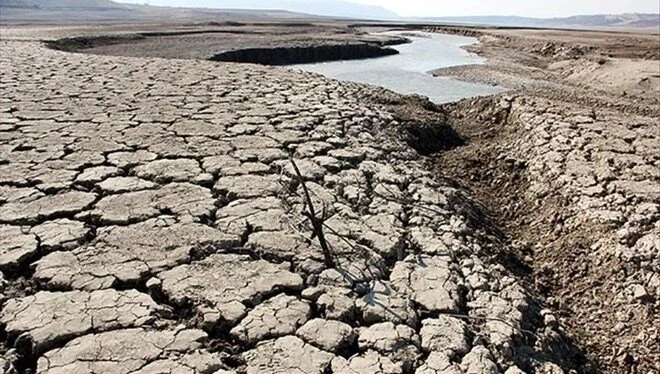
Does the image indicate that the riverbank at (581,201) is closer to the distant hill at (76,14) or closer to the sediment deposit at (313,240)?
the sediment deposit at (313,240)

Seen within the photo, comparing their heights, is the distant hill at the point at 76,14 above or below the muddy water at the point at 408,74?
above

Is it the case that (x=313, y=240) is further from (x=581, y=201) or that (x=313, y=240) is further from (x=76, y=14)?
(x=76, y=14)

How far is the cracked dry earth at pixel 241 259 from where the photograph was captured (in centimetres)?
224

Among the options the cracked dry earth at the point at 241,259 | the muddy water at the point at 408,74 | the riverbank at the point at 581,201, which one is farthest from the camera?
the muddy water at the point at 408,74

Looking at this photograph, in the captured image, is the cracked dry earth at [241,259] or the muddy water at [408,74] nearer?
the cracked dry earth at [241,259]

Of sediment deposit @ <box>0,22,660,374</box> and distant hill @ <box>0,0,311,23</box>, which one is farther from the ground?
distant hill @ <box>0,0,311,23</box>

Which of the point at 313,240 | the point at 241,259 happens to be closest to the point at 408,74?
the point at 313,240

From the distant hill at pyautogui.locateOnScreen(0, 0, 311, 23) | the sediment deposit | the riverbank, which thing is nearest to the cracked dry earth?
the sediment deposit

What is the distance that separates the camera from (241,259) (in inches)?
114

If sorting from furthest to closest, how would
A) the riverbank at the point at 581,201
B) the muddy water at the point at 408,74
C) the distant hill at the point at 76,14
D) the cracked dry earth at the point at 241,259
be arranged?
1. the distant hill at the point at 76,14
2. the muddy water at the point at 408,74
3. the riverbank at the point at 581,201
4. the cracked dry earth at the point at 241,259

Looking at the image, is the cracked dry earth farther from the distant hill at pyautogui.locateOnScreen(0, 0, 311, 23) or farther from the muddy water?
the distant hill at pyautogui.locateOnScreen(0, 0, 311, 23)

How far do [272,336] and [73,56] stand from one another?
9775 mm

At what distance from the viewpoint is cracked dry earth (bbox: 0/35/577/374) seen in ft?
7.36

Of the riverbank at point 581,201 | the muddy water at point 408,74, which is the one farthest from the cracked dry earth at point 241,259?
the muddy water at point 408,74
